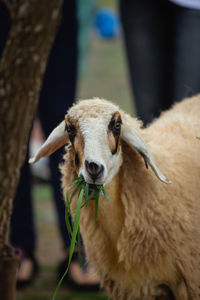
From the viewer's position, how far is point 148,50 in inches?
125

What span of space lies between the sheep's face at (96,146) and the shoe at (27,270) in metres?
1.53

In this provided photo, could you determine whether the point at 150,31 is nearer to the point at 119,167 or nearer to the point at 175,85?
the point at 175,85

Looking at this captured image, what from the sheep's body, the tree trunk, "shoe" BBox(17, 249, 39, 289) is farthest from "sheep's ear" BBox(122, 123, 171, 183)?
"shoe" BBox(17, 249, 39, 289)

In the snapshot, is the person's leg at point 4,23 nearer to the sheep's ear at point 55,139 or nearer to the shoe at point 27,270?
the sheep's ear at point 55,139

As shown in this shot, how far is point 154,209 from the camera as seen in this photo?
2.15 metres

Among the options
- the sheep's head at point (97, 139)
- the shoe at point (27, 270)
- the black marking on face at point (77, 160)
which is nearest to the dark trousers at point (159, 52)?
the sheep's head at point (97, 139)

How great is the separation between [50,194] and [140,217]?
3164mm

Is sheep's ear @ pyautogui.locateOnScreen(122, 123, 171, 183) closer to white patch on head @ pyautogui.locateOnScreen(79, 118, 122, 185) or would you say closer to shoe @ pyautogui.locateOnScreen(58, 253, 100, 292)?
white patch on head @ pyautogui.locateOnScreen(79, 118, 122, 185)

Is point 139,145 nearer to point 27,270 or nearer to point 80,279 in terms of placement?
point 80,279

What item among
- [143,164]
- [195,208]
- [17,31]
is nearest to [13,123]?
[17,31]

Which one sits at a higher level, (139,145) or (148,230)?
(139,145)

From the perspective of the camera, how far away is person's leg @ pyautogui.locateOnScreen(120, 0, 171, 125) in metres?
3.12

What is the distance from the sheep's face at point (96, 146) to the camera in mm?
1866

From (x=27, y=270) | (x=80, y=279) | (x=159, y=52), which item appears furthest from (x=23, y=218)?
(x=159, y=52)
